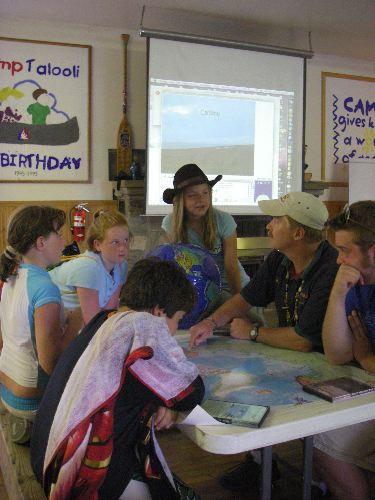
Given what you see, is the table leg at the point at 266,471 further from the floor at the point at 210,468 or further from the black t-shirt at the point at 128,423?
the floor at the point at 210,468

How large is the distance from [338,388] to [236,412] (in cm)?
29

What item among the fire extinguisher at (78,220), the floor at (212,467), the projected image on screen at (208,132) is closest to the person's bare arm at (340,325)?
the floor at (212,467)

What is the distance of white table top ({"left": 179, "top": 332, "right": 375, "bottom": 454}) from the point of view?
1.01m

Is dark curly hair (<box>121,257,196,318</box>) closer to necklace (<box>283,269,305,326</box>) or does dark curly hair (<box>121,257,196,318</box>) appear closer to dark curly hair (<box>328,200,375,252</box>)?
dark curly hair (<box>328,200,375,252</box>)

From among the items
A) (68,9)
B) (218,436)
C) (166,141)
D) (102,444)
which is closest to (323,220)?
(218,436)

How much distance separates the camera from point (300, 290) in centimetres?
177

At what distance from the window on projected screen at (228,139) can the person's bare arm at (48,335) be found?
8.98 feet

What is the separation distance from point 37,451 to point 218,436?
1.49 feet

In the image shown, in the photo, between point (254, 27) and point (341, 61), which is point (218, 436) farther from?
point (341, 61)

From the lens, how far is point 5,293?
5.59 ft

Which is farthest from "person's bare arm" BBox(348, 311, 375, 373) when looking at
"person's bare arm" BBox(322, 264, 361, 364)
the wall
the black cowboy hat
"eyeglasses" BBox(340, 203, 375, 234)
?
the wall

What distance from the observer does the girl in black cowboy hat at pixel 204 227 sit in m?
2.58

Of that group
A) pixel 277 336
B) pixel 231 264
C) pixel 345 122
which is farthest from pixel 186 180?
pixel 345 122

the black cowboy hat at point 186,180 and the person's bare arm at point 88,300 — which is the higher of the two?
the black cowboy hat at point 186,180
